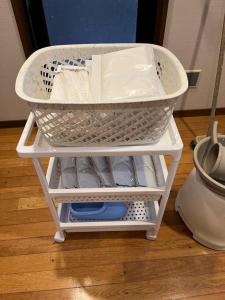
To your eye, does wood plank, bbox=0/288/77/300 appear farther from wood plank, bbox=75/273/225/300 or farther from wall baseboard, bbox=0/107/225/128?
wall baseboard, bbox=0/107/225/128

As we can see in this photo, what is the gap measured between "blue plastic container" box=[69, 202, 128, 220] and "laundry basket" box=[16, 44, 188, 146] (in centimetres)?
38

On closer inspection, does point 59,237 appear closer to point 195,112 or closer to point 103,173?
point 103,173

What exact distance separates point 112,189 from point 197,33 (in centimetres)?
99

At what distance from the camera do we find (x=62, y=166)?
88cm

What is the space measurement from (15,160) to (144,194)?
908mm

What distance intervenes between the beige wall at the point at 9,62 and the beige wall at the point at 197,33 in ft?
2.50

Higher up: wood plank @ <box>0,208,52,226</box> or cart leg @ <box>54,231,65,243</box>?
cart leg @ <box>54,231,65,243</box>

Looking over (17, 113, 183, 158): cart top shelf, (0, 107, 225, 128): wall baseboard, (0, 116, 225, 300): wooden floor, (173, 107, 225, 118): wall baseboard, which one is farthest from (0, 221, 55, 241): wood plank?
(173, 107, 225, 118): wall baseboard

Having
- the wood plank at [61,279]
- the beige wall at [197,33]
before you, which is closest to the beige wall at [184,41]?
the beige wall at [197,33]

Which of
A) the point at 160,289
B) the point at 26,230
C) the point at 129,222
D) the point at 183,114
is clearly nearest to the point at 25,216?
the point at 26,230

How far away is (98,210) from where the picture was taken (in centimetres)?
97

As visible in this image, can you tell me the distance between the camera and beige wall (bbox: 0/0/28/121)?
3.98ft

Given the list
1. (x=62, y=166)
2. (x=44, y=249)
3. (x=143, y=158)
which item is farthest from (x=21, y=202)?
(x=143, y=158)

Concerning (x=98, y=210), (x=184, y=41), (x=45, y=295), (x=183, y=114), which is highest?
(x=184, y=41)
